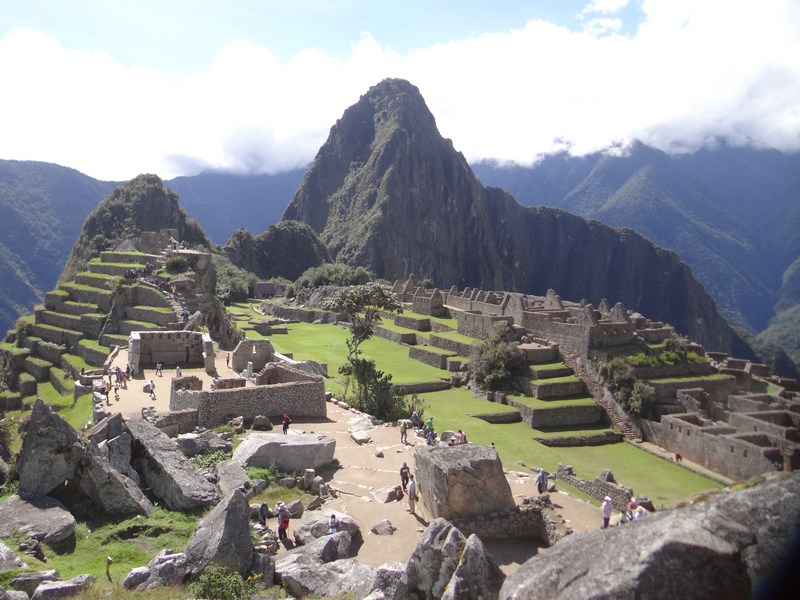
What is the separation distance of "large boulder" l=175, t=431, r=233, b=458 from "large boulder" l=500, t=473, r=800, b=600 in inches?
448

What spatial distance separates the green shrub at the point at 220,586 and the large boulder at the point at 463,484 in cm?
426

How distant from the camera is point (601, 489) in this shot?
19.2 metres

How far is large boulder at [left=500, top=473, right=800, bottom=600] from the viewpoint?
3559 mm

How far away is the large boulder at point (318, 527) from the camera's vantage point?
10398mm

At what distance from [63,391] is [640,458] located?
2719 centimetres

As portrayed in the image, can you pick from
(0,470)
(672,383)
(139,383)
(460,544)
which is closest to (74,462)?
(0,470)

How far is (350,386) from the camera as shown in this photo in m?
27.6

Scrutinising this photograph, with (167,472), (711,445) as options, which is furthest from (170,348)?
(711,445)

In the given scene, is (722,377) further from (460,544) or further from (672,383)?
(460,544)

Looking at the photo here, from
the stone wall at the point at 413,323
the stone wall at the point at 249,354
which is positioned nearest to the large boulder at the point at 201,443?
the stone wall at the point at 249,354

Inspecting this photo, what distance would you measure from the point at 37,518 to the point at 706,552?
976 cm

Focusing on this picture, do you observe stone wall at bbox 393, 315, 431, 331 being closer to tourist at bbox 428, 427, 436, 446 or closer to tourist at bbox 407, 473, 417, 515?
tourist at bbox 428, 427, 436, 446

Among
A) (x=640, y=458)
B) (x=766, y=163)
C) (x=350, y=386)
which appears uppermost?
(x=766, y=163)

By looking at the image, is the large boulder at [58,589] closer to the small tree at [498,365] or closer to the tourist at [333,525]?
the tourist at [333,525]
